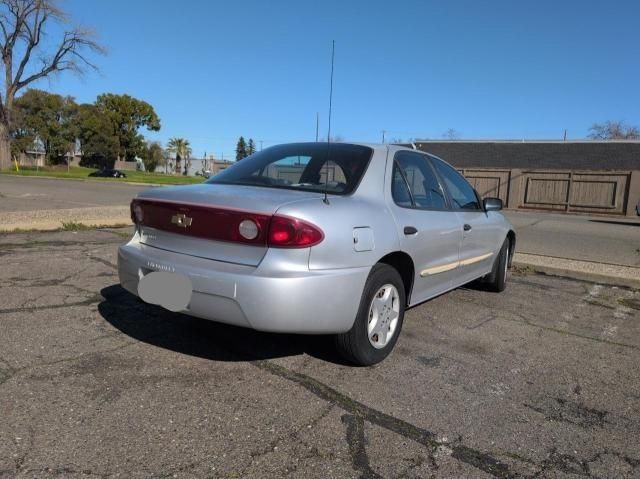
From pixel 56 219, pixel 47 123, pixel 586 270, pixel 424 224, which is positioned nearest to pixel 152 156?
pixel 47 123

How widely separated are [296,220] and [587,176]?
3142cm

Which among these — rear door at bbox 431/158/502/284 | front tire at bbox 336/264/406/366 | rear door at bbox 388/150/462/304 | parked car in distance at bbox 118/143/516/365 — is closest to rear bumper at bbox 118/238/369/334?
parked car in distance at bbox 118/143/516/365

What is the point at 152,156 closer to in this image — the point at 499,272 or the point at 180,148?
the point at 180,148

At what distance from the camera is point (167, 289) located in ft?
10.6

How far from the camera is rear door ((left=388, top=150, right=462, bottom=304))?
12.4 ft

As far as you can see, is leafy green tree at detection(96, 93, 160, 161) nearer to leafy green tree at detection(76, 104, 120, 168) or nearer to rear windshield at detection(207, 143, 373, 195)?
leafy green tree at detection(76, 104, 120, 168)

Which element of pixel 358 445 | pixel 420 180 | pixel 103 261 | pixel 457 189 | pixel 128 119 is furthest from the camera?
pixel 128 119

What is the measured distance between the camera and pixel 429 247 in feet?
13.2

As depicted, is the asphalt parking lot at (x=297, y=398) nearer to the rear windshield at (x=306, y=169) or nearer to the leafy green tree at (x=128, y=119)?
the rear windshield at (x=306, y=169)

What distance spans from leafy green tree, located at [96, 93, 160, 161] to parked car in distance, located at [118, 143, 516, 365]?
78.3 metres

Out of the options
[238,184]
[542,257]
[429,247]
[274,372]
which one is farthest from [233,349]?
[542,257]

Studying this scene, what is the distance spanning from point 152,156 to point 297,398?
89363 millimetres

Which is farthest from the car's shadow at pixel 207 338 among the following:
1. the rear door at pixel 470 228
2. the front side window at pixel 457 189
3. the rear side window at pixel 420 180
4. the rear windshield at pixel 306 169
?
the front side window at pixel 457 189

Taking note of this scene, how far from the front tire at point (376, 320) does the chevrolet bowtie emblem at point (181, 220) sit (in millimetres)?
1181
